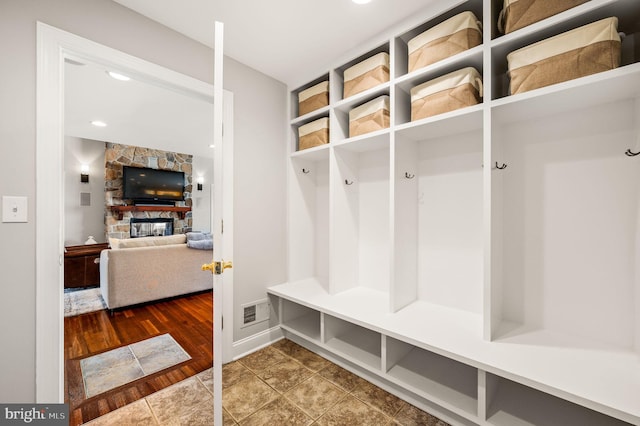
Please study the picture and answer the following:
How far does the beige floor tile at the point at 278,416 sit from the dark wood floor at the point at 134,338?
704 millimetres

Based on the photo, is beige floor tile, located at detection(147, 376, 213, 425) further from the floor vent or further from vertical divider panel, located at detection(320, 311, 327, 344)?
vertical divider panel, located at detection(320, 311, 327, 344)

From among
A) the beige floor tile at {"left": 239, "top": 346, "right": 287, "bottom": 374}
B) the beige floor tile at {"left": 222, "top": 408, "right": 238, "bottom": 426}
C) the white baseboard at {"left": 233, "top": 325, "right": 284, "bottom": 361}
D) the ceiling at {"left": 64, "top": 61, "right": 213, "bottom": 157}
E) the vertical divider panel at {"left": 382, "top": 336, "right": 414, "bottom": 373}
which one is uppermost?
the ceiling at {"left": 64, "top": 61, "right": 213, "bottom": 157}

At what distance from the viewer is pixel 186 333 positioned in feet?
8.57

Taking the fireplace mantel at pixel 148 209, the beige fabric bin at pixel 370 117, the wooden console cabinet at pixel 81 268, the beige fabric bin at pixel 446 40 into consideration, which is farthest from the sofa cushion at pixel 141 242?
the beige fabric bin at pixel 446 40

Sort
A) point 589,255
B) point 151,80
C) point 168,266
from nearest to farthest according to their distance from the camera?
point 589,255
point 151,80
point 168,266

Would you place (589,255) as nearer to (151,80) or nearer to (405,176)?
(405,176)

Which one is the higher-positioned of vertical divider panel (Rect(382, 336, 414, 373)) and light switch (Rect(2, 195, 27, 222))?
light switch (Rect(2, 195, 27, 222))

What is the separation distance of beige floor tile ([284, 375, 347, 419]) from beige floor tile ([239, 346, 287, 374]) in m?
0.35

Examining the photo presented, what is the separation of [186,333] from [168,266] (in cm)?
122

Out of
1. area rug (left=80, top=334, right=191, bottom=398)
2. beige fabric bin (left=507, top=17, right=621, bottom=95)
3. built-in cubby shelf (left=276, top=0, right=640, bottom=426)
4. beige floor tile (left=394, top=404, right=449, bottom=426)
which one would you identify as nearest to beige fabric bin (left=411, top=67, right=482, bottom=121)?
built-in cubby shelf (left=276, top=0, right=640, bottom=426)

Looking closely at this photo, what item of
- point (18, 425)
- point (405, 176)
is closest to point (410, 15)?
point (405, 176)

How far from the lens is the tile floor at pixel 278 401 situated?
1.47m

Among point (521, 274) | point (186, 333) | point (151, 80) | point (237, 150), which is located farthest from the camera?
point (186, 333)

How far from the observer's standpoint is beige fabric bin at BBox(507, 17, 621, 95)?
110 centimetres
